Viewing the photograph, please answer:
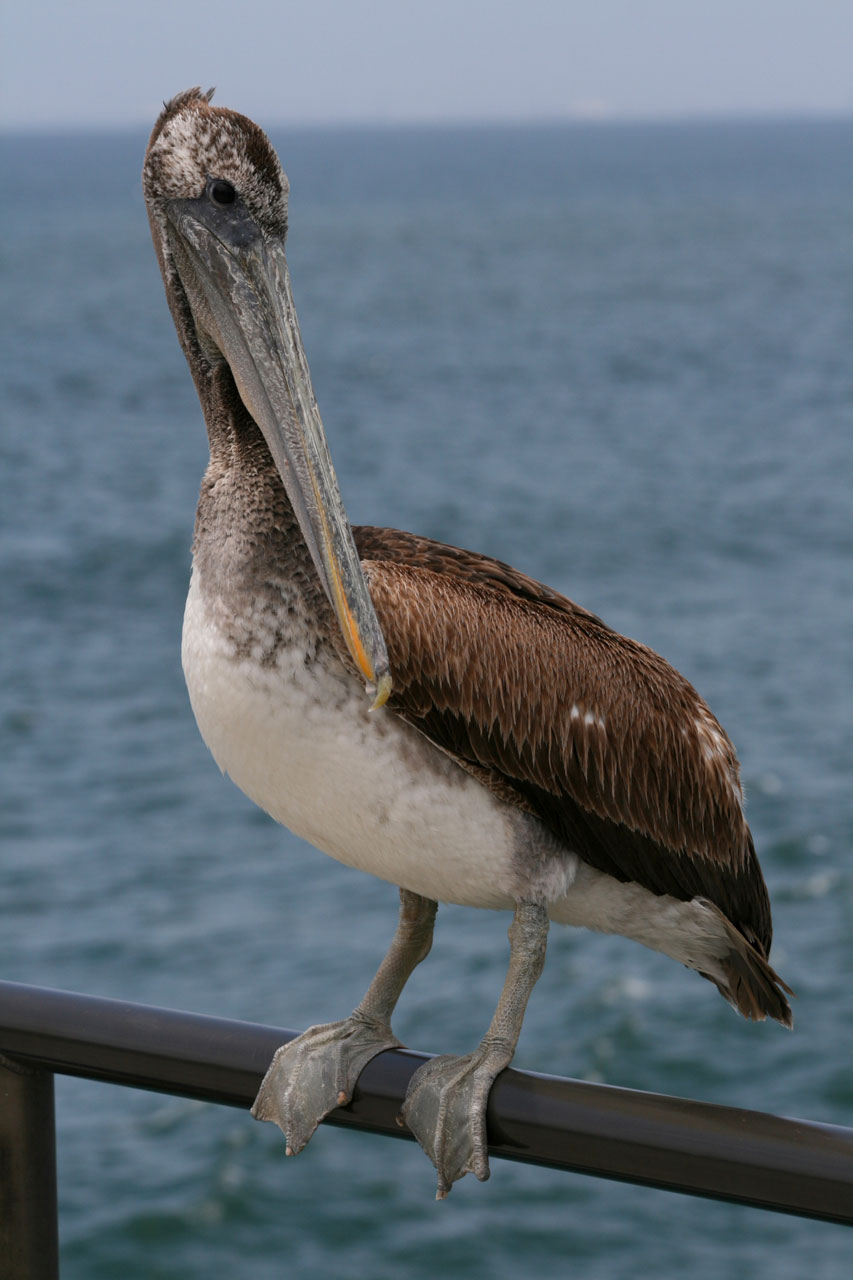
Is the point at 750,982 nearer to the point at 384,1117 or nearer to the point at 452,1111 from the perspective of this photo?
the point at 452,1111

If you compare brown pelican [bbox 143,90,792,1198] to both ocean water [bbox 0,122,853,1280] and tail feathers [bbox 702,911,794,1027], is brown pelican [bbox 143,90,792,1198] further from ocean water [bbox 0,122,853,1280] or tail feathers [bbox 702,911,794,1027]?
ocean water [bbox 0,122,853,1280]

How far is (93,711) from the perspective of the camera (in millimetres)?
20312

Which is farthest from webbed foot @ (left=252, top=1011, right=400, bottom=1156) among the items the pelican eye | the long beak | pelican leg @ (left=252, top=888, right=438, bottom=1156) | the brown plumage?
the pelican eye

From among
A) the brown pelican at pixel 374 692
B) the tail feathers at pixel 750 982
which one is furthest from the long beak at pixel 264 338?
the tail feathers at pixel 750 982

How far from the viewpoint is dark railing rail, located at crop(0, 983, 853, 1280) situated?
162 cm

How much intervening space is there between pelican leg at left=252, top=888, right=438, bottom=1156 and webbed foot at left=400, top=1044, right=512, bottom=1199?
80 mm

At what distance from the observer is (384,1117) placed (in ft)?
6.51

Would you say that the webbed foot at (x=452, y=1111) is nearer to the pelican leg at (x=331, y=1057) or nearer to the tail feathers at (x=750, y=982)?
the pelican leg at (x=331, y=1057)

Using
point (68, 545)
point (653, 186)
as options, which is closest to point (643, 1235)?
point (68, 545)

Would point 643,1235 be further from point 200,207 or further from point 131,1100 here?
point 200,207

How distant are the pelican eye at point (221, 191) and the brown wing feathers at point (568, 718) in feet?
1.64

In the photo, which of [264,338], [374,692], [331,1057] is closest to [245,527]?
[264,338]

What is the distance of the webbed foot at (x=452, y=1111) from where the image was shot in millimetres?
2020

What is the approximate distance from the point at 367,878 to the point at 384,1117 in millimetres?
14649
